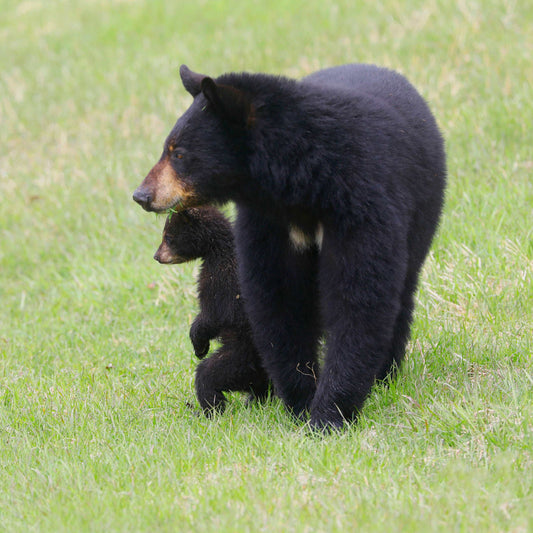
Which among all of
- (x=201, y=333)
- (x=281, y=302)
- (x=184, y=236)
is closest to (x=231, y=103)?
(x=281, y=302)

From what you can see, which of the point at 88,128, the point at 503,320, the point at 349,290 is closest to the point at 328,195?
the point at 349,290

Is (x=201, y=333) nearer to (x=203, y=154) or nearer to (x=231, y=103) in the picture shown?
(x=203, y=154)

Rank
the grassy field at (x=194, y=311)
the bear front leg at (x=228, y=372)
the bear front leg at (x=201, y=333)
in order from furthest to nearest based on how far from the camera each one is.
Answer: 1. the bear front leg at (x=201, y=333)
2. the bear front leg at (x=228, y=372)
3. the grassy field at (x=194, y=311)

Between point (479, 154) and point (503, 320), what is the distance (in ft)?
9.23

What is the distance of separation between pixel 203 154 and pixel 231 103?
0.28 m

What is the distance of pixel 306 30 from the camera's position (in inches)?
489

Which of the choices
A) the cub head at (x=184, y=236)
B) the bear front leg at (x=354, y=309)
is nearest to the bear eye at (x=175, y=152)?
the bear front leg at (x=354, y=309)

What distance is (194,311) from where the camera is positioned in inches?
274

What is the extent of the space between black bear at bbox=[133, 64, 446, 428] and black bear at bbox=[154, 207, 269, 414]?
21.0 inches

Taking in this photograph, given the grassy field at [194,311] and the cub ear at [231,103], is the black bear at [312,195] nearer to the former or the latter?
the cub ear at [231,103]

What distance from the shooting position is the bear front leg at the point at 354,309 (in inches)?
168

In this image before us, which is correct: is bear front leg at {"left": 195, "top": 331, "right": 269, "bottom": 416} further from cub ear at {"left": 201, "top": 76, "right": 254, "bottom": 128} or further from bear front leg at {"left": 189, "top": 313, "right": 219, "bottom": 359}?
cub ear at {"left": 201, "top": 76, "right": 254, "bottom": 128}

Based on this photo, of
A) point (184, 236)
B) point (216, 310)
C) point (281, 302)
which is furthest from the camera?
point (184, 236)

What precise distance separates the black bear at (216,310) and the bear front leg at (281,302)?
1.29 ft
